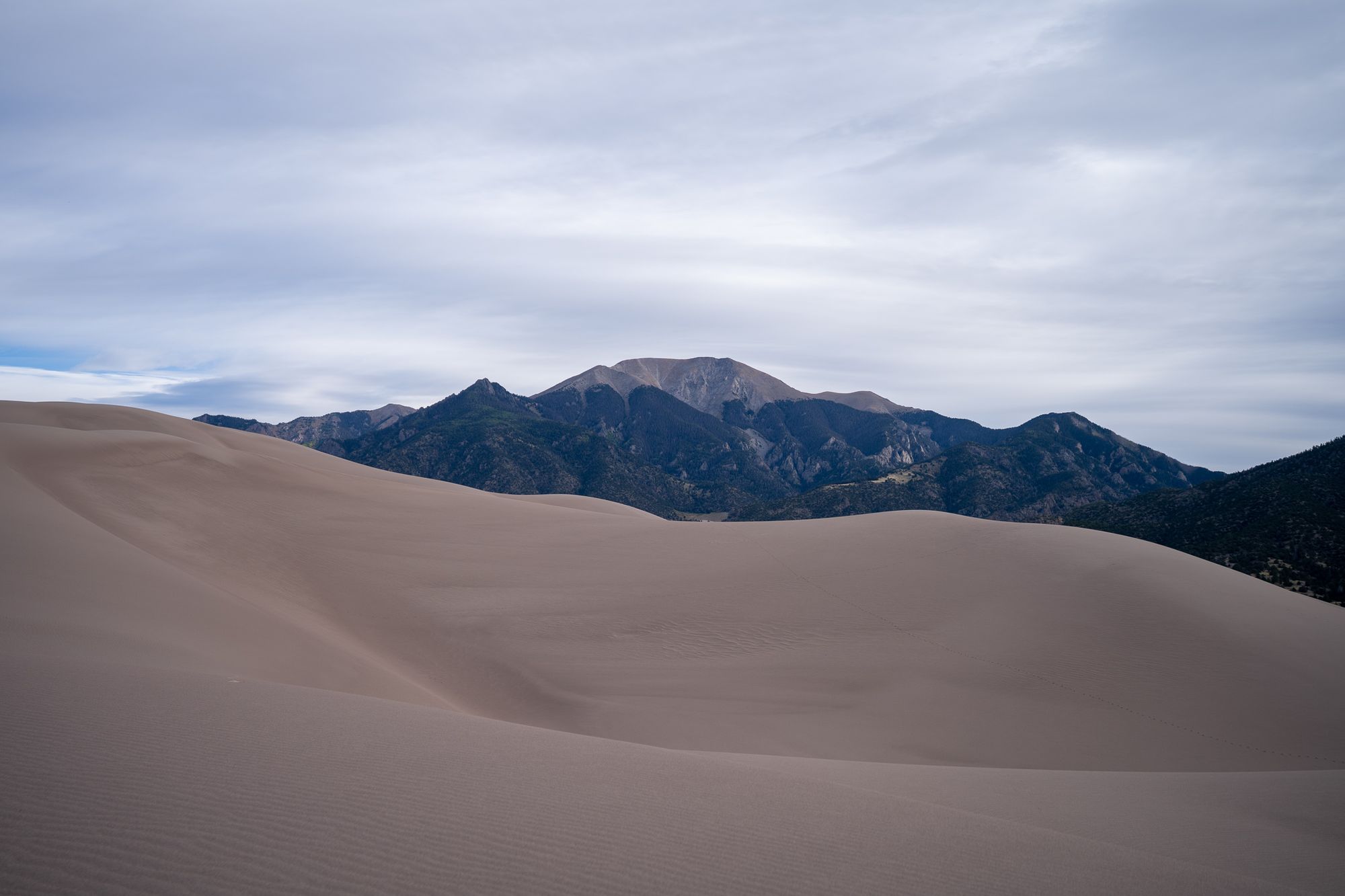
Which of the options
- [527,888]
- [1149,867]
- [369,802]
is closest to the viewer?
[527,888]

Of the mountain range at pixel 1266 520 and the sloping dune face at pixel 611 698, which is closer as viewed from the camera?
the sloping dune face at pixel 611 698

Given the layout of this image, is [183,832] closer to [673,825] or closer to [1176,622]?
[673,825]

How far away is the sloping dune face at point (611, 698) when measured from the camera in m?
4.36

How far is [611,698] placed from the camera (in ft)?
40.5

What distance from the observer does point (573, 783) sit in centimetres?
562

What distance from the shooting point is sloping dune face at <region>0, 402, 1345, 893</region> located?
4.36 metres

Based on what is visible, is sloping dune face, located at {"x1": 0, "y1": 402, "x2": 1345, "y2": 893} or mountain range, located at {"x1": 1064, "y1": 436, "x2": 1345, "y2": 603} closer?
sloping dune face, located at {"x1": 0, "y1": 402, "x2": 1345, "y2": 893}

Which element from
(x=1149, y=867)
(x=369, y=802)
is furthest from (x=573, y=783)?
(x=1149, y=867)

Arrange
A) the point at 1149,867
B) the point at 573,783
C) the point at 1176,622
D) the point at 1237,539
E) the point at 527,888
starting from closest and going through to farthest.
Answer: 1. the point at 527,888
2. the point at 1149,867
3. the point at 573,783
4. the point at 1176,622
5. the point at 1237,539

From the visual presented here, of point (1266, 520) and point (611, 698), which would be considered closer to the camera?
point (611, 698)

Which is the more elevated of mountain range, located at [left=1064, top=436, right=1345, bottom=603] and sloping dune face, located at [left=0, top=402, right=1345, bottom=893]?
mountain range, located at [left=1064, top=436, right=1345, bottom=603]

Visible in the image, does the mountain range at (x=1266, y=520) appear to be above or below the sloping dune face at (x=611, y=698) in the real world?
above

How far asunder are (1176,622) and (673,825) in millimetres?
13656

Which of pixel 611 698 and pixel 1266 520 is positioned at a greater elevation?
pixel 1266 520
